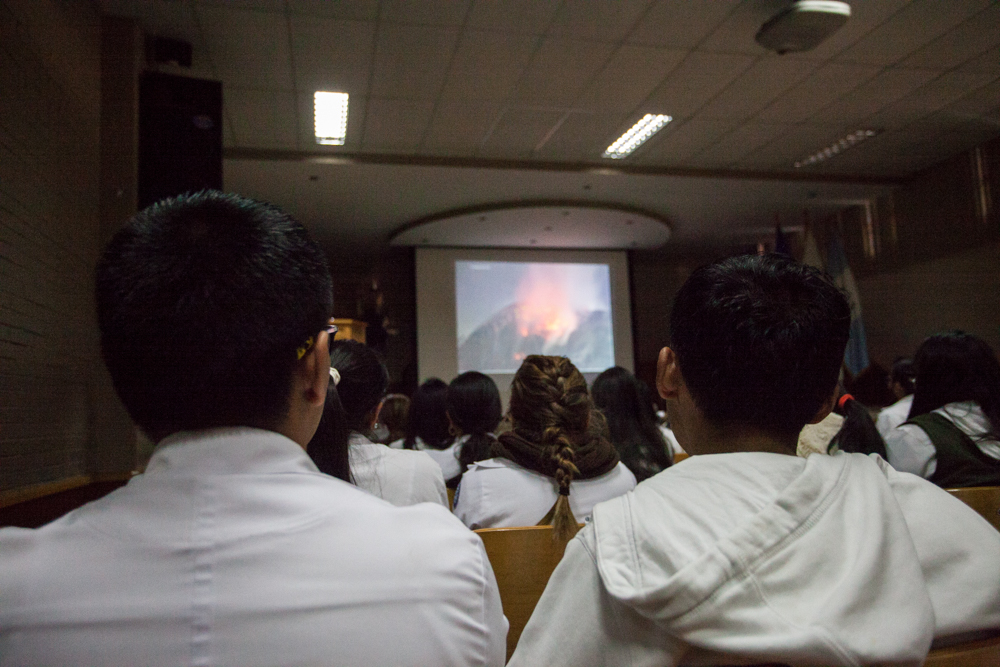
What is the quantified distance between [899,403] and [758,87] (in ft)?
9.42

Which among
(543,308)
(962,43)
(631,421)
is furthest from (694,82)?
(543,308)

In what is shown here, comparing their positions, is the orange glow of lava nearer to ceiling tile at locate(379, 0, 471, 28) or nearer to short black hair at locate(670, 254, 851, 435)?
ceiling tile at locate(379, 0, 471, 28)

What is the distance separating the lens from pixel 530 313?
9.50 meters

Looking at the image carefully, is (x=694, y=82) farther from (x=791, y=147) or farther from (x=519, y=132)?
(x=791, y=147)

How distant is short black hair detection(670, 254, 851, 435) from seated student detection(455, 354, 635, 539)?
1.07 metres

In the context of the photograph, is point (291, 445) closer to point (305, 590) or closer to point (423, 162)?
point (305, 590)

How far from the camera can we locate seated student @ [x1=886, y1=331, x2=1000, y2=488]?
2.12 metres

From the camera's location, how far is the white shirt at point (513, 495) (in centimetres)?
188

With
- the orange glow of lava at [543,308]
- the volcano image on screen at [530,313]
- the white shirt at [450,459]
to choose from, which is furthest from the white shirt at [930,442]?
the orange glow of lava at [543,308]

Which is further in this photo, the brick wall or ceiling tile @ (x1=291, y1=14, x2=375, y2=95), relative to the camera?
ceiling tile @ (x1=291, y1=14, x2=375, y2=95)

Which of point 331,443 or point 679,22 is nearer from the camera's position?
point 331,443

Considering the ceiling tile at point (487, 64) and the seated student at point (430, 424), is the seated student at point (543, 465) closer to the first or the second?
the seated student at point (430, 424)

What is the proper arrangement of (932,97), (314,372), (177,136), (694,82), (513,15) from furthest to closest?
1. (932,97)
2. (694,82)
3. (513,15)
4. (177,136)
5. (314,372)

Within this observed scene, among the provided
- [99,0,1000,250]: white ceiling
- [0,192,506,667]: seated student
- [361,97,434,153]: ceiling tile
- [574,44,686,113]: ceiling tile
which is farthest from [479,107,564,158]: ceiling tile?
[0,192,506,667]: seated student
